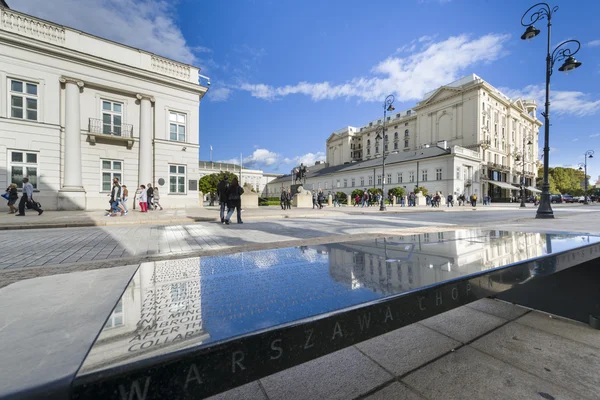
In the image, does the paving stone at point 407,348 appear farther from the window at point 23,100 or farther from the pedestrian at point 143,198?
the window at point 23,100

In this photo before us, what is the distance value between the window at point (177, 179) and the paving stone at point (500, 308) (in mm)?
20612

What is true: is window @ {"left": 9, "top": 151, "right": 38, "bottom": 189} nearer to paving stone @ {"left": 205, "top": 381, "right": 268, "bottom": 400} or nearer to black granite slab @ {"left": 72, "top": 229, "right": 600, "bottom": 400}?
black granite slab @ {"left": 72, "top": 229, "right": 600, "bottom": 400}

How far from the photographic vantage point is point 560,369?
192 centimetres

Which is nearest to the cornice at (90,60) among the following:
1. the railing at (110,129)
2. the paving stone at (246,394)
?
the railing at (110,129)

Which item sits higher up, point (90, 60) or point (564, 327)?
point (90, 60)

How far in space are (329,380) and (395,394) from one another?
433 mm

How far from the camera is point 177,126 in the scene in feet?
67.2

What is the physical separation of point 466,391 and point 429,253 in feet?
3.63

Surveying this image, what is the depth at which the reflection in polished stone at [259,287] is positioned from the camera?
95 cm

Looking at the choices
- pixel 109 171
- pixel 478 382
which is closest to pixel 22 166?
pixel 109 171

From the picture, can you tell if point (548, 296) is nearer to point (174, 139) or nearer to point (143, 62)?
point (174, 139)

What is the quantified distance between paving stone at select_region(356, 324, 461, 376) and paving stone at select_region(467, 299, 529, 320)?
945mm

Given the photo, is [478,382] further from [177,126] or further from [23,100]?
[23,100]

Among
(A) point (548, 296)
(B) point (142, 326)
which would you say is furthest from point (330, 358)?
(A) point (548, 296)
